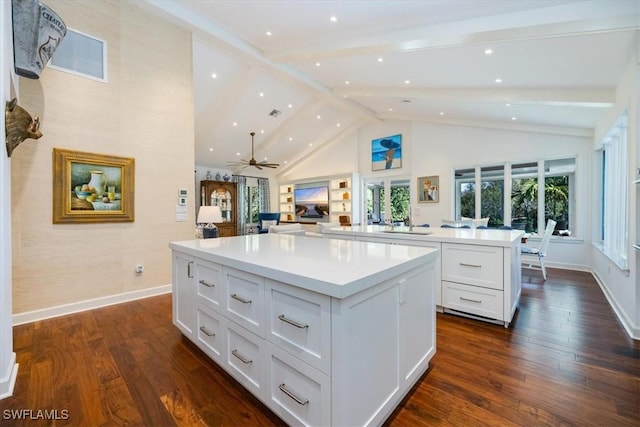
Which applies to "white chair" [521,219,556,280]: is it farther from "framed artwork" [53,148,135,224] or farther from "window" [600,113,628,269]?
"framed artwork" [53,148,135,224]

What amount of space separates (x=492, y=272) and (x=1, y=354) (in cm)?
376

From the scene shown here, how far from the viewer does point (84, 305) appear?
129 inches

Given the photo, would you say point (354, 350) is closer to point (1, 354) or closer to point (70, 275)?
point (1, 354)

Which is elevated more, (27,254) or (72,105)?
(72,105)

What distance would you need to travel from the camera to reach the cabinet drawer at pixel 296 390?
120cm

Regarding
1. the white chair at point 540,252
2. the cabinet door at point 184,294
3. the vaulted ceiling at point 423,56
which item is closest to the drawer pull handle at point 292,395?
the cabinet door at point 184,294

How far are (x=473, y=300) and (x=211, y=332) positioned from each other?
8.09 feet

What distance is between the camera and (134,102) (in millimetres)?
3666

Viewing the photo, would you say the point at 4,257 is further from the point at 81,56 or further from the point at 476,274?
the point at 476,274

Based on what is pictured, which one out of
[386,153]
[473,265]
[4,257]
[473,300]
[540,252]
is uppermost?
[386,153]

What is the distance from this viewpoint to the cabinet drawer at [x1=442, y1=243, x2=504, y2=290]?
2.60 metres

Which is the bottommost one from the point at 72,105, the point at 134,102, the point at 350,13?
the point at 72,105

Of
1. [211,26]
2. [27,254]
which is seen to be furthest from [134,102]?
[27,254]

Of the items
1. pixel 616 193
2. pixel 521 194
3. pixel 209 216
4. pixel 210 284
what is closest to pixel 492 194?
pixel 521 194
